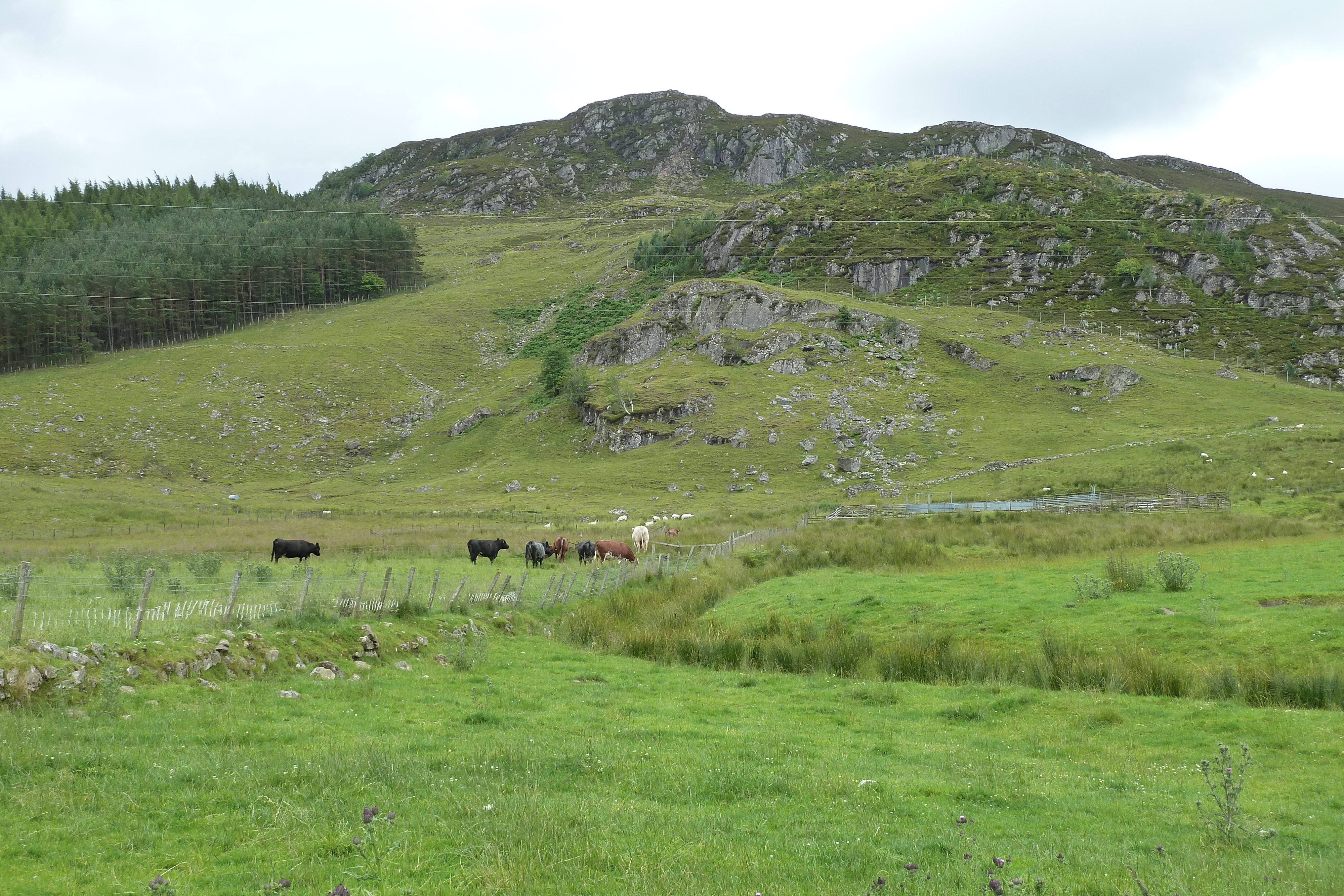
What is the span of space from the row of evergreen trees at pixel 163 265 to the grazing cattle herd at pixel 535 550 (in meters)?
106

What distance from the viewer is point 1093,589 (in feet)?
71.8

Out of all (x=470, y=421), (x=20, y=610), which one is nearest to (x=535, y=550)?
(x=20, y=610)

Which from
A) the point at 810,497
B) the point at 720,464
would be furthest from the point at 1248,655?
the point at 720,464

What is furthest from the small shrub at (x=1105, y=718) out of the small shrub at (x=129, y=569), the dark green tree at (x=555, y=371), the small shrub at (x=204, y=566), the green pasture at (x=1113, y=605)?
the dark green tree at (x=555, y=371)

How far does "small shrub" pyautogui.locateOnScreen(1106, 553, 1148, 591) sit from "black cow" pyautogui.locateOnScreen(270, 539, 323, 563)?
3306 centimetres

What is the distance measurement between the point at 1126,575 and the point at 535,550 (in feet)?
82.0

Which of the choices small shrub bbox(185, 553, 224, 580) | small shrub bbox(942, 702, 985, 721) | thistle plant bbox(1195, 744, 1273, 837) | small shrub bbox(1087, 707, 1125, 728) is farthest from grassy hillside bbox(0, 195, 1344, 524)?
thistle plant bbox(1195, 744, 1273, 837)

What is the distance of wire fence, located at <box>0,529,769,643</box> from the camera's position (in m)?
15.4

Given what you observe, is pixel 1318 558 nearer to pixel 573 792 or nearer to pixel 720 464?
pixel 573 792

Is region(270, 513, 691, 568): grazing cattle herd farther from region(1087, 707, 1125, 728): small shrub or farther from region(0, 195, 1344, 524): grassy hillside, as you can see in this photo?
region(1087, 707, 1125, 728): small shrub

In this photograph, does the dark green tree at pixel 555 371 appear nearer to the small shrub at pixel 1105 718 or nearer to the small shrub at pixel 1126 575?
the small shrub at pixel 1126 575

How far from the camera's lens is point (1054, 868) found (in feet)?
23.6

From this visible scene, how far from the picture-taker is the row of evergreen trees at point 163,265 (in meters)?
116

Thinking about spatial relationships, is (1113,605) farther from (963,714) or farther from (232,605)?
(232,605)
